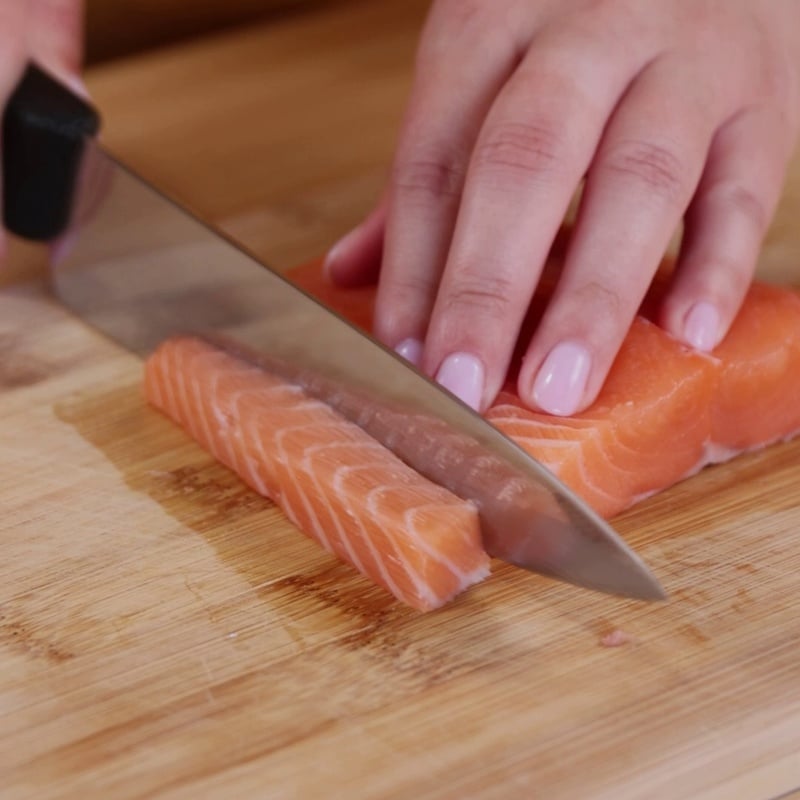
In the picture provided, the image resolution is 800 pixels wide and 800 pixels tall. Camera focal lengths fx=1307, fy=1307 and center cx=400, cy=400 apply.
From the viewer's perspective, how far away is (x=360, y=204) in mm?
3283

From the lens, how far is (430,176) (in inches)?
98.7

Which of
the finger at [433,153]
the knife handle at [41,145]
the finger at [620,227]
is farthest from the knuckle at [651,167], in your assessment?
the knife handle at [41,145]

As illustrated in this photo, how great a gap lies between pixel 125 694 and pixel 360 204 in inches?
67.2

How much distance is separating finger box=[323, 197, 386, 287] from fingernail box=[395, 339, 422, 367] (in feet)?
1.14

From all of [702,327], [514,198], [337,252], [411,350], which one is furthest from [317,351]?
[702,327]

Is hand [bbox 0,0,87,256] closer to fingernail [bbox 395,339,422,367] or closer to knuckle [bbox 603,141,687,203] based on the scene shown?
fingernail [bbox 395,339,422,367]

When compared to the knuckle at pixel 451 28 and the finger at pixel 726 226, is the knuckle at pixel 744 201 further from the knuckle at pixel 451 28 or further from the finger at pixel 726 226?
the knuckle at pixel 451 28

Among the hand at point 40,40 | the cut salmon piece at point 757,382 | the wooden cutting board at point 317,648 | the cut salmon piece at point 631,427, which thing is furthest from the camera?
the hand at point 40,40

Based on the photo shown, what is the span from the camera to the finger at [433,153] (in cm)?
239

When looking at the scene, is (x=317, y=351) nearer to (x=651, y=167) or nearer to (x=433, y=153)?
(x=433, y=153)

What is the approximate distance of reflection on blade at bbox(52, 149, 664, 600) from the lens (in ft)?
6.49

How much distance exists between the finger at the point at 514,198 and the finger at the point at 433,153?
0.13 meters

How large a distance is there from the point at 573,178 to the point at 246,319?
2.27 ft

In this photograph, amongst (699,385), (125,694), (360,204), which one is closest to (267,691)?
(125,694)
